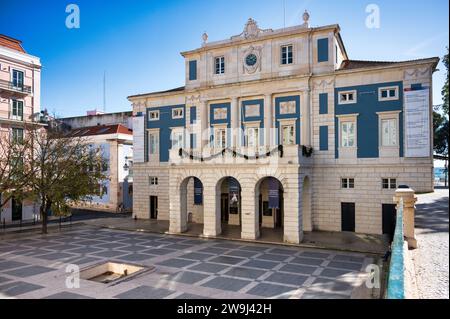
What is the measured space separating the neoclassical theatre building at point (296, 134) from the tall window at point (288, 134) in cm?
9

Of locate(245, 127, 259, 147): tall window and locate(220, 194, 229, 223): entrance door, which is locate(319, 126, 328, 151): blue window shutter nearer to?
locate(245, 127, 259, 147): tall window

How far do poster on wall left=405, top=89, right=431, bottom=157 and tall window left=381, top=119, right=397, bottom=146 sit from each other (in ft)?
2.85

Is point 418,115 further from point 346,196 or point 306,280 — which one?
point 306,280

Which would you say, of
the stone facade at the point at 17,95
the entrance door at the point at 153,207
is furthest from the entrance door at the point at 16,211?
the entrance door at the point at 153,207

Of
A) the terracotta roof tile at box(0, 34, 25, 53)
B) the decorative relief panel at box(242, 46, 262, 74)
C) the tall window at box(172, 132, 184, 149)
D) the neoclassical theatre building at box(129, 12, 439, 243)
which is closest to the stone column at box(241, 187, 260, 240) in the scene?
the neoclassical theatre building at box(129, 12, 439, 243)

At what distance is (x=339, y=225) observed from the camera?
26891mm

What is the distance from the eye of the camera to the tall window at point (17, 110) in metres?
33.2

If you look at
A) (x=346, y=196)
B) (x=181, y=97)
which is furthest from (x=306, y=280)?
(x=181, y=97)

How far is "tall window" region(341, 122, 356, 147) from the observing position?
Result: 2658cm

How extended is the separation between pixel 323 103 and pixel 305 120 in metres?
2.06

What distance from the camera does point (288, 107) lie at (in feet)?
93.8

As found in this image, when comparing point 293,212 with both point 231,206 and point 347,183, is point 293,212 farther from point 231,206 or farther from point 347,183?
point 231,206
